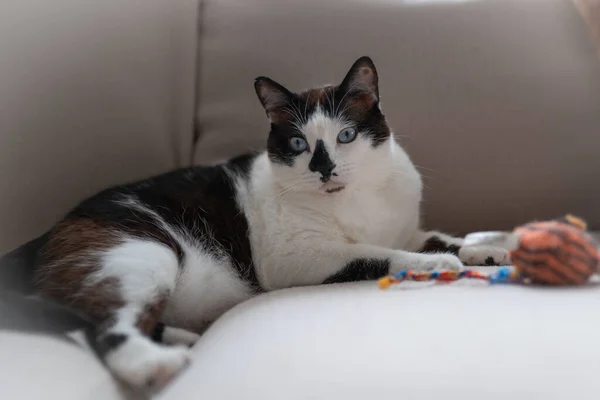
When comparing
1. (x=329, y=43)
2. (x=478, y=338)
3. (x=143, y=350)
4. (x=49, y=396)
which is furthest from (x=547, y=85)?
(x=49, y=396)

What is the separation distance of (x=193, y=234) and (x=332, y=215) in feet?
1.05

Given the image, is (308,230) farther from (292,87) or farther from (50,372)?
(50,372)

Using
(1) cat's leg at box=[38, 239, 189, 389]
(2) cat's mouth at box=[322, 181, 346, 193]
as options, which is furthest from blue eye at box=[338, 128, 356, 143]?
(1) cat's leg at box=[38, 239, 189, 389]

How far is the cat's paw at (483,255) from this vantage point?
4.12 feet

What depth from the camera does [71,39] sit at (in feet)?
5.03

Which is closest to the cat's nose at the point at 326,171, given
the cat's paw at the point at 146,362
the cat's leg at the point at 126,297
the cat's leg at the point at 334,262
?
the cat's leg at the point at 334,262

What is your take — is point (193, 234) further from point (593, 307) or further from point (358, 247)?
point (593, 307)

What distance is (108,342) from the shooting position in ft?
3.12

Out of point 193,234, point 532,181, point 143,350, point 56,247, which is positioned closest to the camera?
point 143,350

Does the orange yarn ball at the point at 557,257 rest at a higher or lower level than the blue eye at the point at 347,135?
lower

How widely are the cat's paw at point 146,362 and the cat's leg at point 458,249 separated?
0.67 metres

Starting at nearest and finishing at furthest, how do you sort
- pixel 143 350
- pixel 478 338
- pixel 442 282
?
1. pixel 478 338
2. pixel 143 350
3. pixel 442 282

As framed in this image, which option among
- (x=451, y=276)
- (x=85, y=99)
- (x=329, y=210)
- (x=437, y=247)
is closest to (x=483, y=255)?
(x=437, y=247)

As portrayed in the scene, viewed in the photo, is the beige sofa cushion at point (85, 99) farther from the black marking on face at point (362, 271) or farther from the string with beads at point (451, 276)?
the string with beads at point (451, 276)
